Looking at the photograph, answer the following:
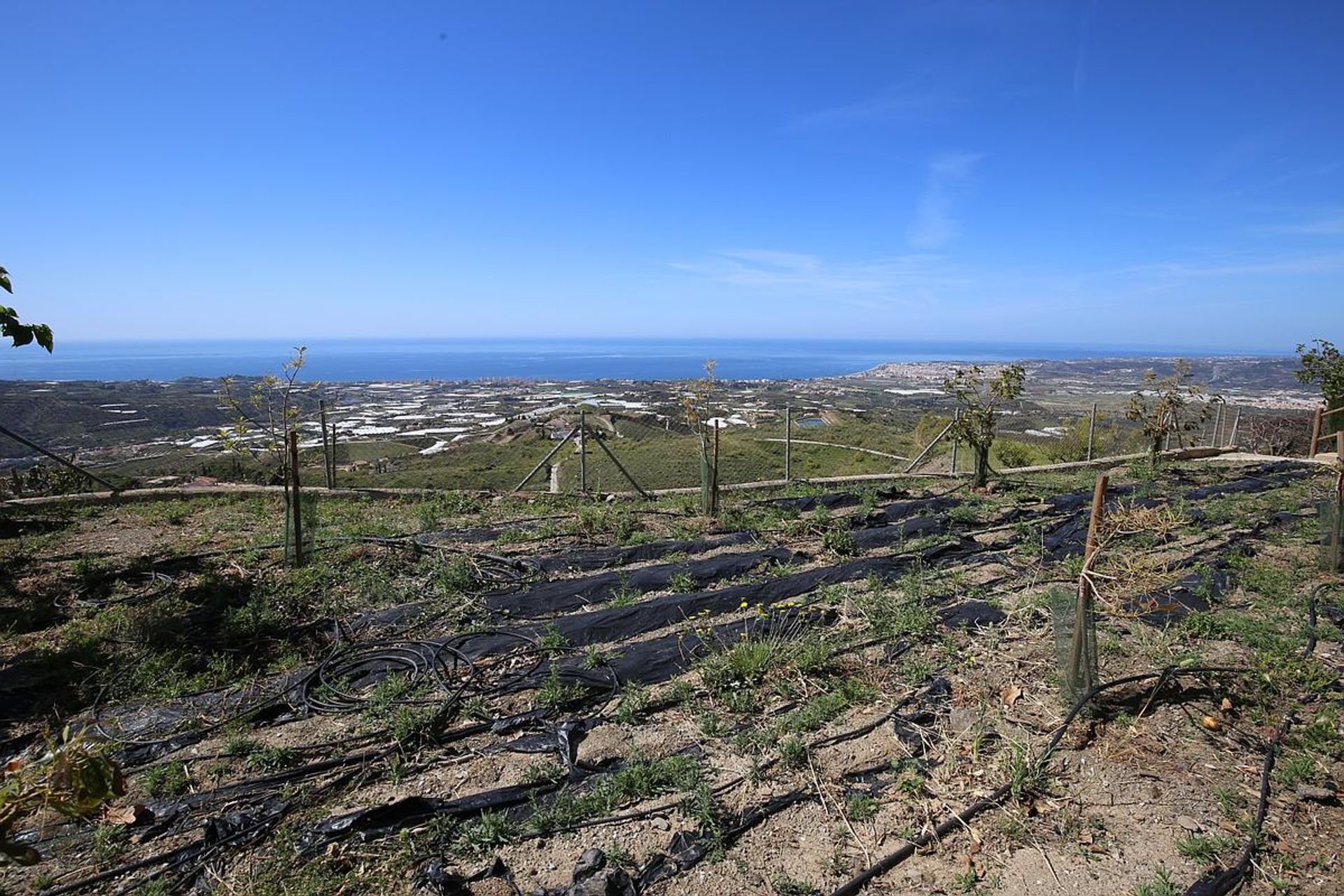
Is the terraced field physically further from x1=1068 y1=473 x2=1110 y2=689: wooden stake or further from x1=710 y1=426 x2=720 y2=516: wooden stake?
x1=710 y1=426 x2=720 y2=516: wooden stake

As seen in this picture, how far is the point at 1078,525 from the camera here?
7.40 meters

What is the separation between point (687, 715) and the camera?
382 cm

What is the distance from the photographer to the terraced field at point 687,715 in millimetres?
2711

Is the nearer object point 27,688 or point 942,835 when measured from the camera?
point 942,835

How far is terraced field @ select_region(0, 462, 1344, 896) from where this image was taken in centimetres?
271

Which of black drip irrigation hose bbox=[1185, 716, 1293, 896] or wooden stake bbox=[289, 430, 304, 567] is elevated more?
wooden stake bbox=[289, 430, 304, 567]

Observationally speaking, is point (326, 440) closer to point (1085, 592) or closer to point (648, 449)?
point (1085, 592)

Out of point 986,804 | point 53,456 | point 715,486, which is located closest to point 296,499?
point 715,486

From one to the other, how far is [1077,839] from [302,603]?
564cm

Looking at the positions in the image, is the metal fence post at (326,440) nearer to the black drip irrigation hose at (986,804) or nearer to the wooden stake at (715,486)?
the wooden stake at (715,486)

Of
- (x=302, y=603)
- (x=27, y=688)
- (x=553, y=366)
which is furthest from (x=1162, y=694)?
(x=553, y=366)

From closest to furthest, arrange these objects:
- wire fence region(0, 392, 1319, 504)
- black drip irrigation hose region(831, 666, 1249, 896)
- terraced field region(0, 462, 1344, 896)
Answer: black drip irrigation hose region(831, 666, 1249, 896)
terraced field region(0, 462, 1344, 896)
wire fence region(0, 392, 1319, 504)

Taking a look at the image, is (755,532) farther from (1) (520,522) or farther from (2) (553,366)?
(2) (553,366)

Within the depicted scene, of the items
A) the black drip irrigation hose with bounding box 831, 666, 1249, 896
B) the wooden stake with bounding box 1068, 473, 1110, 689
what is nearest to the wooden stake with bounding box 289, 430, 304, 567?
the black drip irrigation hose with bounding box 831, 666, 1249, 896
